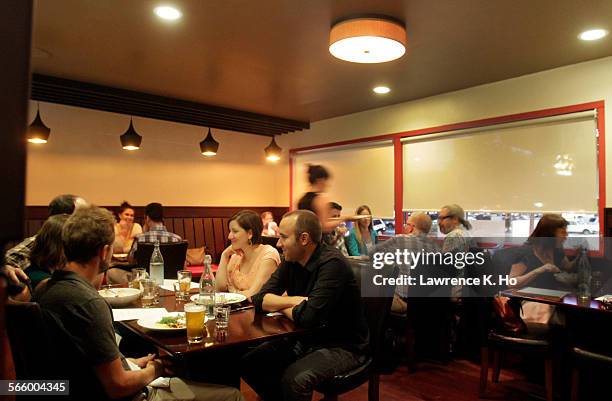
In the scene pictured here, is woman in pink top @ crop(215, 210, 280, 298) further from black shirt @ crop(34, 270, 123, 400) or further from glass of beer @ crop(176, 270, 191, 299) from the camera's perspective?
black shirt @ crop(34, 270, 123, 400)

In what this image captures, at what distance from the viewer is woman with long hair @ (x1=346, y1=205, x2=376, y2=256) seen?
16.3 ft

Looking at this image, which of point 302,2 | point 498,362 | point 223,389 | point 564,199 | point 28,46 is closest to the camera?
point 28,46

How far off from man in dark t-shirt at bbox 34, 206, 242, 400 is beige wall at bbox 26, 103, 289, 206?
4.16 m

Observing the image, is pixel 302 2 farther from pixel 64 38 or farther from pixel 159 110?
pixel 159 110

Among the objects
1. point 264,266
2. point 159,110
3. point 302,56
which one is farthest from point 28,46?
point 159,110

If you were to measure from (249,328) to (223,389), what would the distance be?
0.28 meters

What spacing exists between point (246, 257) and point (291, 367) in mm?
964

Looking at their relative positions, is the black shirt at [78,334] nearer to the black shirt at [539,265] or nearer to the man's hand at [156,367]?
the man's hand at [156,367]

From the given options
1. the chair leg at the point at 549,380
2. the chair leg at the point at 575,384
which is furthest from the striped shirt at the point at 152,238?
the chair leg at the point at 575,384

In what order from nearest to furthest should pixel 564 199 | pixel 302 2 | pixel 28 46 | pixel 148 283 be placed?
pixel 28 46 → pixel 148 283 → pixel 302 2 → pixel 564 199

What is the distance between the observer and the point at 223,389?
74.6 inches

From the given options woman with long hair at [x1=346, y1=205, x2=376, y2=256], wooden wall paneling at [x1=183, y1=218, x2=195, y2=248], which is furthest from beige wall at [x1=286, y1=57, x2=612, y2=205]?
wooden wall paneling at [x1=183, y1=218, x2=195, y2=248]

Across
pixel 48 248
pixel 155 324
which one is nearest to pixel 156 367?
pixel 155 324

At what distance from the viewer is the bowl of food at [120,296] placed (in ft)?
7.53
